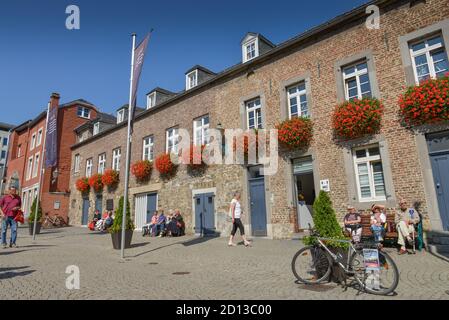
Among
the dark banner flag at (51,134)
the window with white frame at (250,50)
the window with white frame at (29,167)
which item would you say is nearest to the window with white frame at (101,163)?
the dark banner flag at (51,134)

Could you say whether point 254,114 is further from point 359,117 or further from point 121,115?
point 121,115

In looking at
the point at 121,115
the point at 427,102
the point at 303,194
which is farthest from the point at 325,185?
the point at 121,115

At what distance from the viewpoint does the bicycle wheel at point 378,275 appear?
423 cm

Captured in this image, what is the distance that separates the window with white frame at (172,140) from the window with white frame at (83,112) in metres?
17.0

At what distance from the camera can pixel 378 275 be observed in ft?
14.3

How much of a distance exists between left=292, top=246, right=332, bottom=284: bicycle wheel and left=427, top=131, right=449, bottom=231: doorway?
5.21 metres

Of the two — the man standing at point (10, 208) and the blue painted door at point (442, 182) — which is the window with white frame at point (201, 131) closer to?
the man standing at point (10, 208)

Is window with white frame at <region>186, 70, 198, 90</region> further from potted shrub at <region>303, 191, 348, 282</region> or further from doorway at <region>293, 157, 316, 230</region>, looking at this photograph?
potted shrub at <region>303, 191, 348, 282</region>

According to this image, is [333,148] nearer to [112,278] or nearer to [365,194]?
[365,194]

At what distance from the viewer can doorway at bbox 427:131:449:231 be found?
26.7 ft

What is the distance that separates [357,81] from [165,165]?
10094mm
